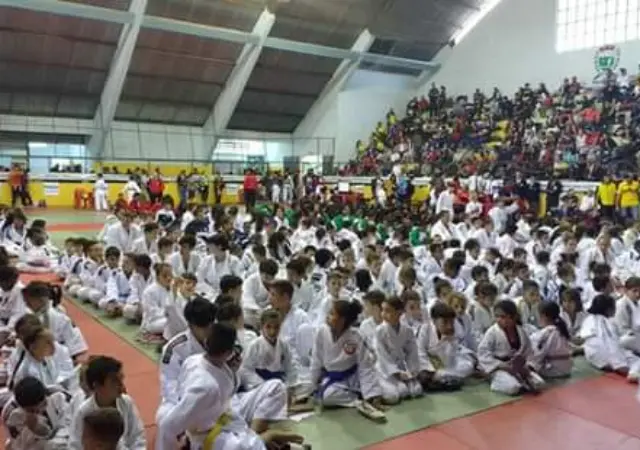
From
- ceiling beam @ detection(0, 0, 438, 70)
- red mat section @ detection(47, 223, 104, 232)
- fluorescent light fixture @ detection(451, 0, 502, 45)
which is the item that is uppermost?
fluorescent light fixture @ detection(451, 0, 502, 45)

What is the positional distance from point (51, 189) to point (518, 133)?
15138 mm

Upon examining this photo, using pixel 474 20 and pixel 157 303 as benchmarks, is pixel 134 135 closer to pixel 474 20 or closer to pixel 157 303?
pixel 474 20

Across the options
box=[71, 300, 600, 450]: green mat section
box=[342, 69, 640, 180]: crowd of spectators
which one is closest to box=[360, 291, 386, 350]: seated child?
box=[71, 300, 600, 450]: green mat section

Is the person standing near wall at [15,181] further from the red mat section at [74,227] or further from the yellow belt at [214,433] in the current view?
the yellow belt at [214,433]

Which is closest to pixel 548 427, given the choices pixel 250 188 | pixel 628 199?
pixel 628 199

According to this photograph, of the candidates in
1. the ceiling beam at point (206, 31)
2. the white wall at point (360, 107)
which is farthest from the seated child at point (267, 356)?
the white wall at point (360, 107)

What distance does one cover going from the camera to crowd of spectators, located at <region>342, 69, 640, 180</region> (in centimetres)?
1745

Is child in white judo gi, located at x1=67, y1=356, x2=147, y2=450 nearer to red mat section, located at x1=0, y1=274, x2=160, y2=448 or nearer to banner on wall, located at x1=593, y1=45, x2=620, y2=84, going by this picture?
red mat section, located at x1=0, y1=274, x2=160, y2=448

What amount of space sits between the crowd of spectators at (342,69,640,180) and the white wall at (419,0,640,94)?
0.58 meters

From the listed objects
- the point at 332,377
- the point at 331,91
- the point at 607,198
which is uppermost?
the point at 331,91

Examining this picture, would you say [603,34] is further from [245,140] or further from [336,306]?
[336,306]

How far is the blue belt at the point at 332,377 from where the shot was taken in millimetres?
4488

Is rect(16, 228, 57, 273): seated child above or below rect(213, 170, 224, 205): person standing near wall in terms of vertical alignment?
below

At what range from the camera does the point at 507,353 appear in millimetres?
5023
